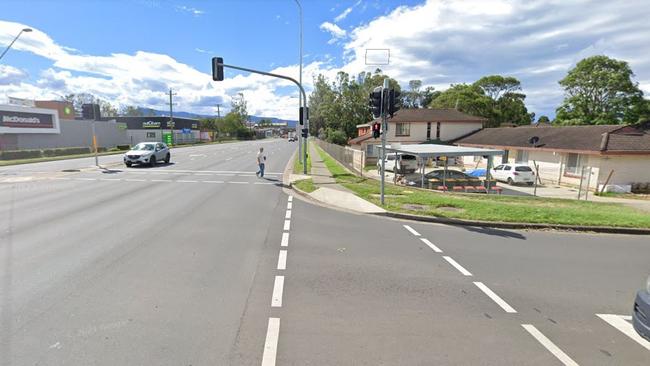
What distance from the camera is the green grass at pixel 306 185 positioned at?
13792mm

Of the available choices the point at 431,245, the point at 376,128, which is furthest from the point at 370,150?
the point at 431,245

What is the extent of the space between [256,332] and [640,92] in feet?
161

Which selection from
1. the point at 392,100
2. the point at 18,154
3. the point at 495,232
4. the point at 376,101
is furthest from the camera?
the point at 18,154

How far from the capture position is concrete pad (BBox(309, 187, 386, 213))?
1049 centimetres

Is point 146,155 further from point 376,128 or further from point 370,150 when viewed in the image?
point 370,150

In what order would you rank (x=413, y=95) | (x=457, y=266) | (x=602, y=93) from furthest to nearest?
(x=413, y=95), (x=602, y=93), (x=457, y=266)

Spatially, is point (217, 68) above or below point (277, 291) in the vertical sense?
above

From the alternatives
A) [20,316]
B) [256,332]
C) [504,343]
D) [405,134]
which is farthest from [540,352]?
[405,134]

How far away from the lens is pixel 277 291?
4.60 metres

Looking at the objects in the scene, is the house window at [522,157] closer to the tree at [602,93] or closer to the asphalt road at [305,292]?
the tree at [602,93]

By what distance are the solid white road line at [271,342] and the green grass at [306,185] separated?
973cm

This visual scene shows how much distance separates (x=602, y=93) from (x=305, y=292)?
155 feet

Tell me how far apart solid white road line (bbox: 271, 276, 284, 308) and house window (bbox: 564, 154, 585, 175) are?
25.6m

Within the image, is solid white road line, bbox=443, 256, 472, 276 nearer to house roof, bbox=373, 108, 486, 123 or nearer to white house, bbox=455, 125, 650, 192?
white house, bbox=455, 125, 650, 192
